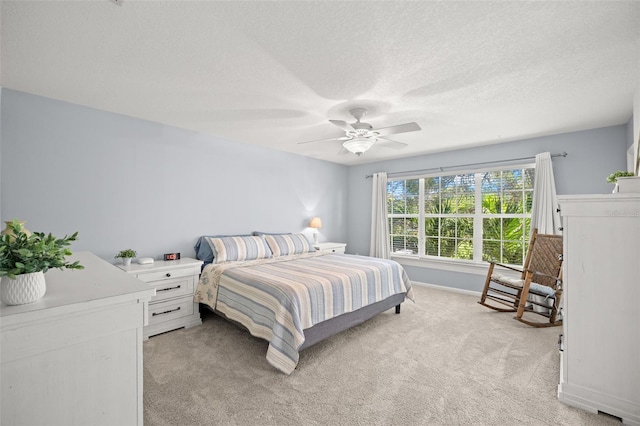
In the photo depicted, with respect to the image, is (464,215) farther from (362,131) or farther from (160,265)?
(160,265)

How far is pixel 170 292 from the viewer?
304 cm

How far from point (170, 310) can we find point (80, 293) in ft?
7.34

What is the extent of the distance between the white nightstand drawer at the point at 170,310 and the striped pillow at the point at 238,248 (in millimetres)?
573

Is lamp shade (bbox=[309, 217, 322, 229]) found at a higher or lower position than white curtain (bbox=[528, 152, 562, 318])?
lower

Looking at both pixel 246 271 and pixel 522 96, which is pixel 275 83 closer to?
pixel 246 271

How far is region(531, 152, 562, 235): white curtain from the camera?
3664mm

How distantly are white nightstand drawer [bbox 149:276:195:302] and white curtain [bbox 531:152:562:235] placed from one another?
4.42m

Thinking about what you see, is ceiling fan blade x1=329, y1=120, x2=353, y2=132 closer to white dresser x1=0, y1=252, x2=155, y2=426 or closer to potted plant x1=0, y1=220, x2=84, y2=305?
white dresser x1=0, y1=252, x2=155, y2=426

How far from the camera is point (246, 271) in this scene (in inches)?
117

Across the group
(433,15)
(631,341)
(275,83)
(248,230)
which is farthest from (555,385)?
(248,230)

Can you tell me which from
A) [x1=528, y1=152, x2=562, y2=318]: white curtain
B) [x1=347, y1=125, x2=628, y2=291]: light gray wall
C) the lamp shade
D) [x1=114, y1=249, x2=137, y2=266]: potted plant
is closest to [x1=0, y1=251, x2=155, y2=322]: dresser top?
[x1=114, y1=249, x2=137, y2=266]: potted plant

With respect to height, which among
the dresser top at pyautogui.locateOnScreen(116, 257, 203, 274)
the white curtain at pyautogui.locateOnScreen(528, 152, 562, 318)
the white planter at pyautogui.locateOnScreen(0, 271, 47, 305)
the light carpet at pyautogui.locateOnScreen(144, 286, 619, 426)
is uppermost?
the white curtain at pyautogui.locateOnScreen(528, 152, 562, 318)

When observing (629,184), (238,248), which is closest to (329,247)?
(238,248)

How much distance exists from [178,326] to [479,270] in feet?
13.7
